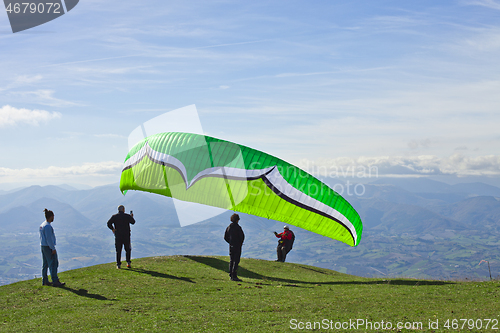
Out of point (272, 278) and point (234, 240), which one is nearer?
point (234, 240)

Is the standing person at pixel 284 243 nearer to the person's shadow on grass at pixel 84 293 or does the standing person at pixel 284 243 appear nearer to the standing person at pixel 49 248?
the person's shadow on grass at pixel 84 293

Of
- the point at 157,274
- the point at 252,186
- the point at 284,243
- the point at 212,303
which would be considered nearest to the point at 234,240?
the point at 252,186

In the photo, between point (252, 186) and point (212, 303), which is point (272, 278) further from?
point (212, 303)

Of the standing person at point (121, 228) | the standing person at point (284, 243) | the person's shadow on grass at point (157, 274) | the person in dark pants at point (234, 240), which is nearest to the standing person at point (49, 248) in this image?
the standing person at point (121, 228)

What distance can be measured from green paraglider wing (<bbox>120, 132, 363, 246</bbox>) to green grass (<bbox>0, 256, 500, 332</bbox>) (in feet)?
9.37

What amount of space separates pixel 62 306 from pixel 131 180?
8.60 metres

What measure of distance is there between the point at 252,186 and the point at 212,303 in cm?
632

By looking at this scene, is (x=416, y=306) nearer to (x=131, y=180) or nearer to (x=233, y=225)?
(x=233, y=225)

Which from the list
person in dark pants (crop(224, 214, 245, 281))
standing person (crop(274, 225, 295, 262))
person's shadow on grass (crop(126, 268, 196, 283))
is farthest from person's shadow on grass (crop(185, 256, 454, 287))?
standing person (crop(274, 225, 295, 262))

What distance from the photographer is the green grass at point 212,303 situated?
8.86 m

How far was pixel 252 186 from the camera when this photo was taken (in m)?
16.3

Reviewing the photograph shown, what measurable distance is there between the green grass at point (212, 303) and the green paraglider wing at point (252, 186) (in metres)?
2.85

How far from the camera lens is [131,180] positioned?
18.5m

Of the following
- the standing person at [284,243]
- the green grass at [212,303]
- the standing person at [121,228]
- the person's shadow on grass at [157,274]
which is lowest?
the standing person at [284,243]
